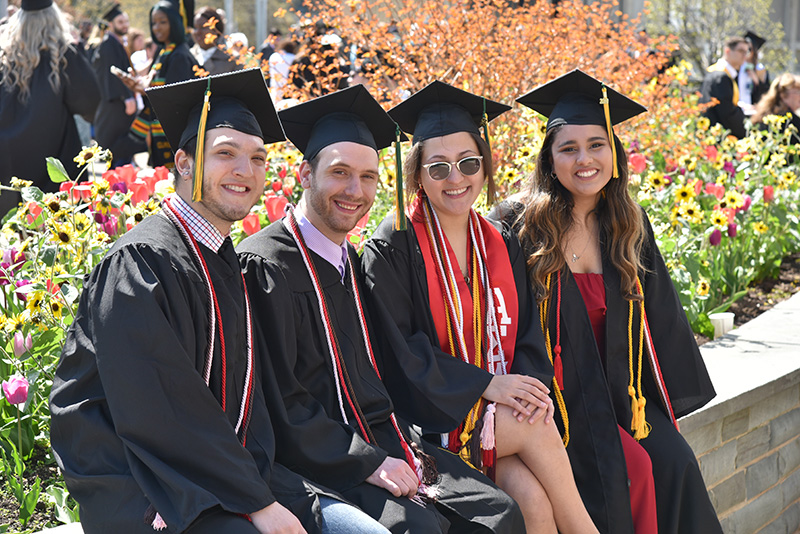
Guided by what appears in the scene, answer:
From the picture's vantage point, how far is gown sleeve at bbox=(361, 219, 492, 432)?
294 cm

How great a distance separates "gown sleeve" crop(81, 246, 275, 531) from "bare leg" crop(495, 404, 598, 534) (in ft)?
3.09

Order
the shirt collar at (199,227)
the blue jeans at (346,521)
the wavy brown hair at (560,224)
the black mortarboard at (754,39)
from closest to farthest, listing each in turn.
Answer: the blue jeans at (346,521) < the shirt collar at (199,227) < the wavy brown hair at (560,224) < the black mortarboard at (754,39)

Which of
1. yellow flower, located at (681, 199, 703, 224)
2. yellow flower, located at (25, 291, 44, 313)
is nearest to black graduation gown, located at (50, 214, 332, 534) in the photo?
yellow flower, located at (25, 291, 44, 313)

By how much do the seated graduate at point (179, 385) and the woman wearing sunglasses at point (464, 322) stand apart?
0.59 metres

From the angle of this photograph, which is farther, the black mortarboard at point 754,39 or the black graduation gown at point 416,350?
the black mortarboard at point 754,39

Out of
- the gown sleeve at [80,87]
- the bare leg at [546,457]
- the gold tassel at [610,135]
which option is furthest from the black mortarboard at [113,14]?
the bare leg at [546,457]

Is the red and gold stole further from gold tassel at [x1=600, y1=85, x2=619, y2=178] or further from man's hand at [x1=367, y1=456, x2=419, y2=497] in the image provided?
gold tassel at [x1=600, y1=85, x2=619, y2=178]

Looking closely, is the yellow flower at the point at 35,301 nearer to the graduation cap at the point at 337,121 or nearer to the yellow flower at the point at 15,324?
the yellow flower at the point at 15,324

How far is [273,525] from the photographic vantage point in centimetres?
225

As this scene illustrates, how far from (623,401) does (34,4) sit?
410cm

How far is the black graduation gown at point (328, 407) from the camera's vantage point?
2570 millimetres

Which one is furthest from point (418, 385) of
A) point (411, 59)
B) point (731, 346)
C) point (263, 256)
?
point (411, 59)

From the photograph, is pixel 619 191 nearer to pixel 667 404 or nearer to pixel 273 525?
pixel 667 404

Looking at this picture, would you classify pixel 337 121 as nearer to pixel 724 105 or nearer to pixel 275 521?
pixel 275 521
